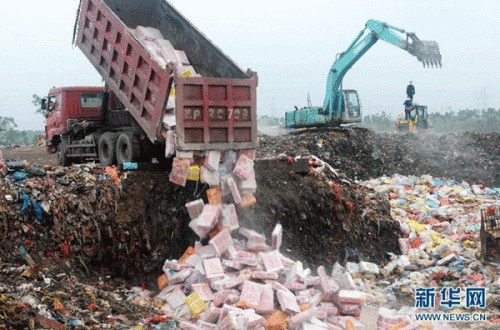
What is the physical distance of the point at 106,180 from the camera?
26.1 feet

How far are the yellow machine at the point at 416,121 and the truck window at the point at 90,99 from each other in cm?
1754

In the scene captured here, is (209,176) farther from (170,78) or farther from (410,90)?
(410,90)

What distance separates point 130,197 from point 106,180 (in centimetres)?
41

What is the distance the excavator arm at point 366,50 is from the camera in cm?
1656

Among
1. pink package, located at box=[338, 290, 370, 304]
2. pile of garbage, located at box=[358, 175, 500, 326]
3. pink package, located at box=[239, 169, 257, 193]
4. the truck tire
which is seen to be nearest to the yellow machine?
pile of garbage, located at box=[358, 175, 500, 326]

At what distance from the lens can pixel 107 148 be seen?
32.0 feet

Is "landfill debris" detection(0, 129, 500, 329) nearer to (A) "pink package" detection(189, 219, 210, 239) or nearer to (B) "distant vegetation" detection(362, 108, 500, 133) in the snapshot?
(A) "pink package" detection(189, 219, 210, 239)

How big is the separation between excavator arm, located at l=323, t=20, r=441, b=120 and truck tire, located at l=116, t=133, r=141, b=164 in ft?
34.7

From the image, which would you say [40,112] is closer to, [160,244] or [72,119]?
[72,119]

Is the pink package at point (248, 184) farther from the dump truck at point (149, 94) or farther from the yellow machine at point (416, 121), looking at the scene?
the yellow machine at point (416, 121)

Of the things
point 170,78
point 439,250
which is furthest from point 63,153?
point 439,250

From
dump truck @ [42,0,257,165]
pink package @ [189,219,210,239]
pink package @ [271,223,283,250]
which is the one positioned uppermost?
dump truck @ [42,0,257,165]

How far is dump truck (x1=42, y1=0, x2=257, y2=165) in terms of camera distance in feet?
25.6

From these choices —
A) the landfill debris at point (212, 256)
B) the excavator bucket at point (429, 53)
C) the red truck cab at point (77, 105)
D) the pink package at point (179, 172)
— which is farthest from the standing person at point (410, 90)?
the pink package at point (179, 172)
